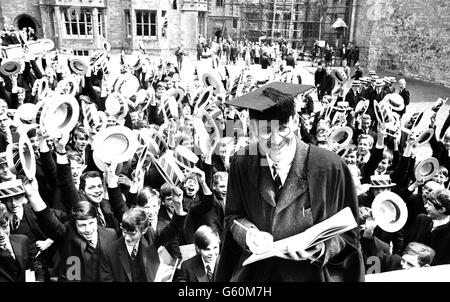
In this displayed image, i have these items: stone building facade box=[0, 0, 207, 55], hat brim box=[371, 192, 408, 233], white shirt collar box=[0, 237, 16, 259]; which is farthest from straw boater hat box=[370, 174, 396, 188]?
stone building facade box=[0, 0, 207, 55]

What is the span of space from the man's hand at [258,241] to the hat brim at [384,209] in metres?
1.75

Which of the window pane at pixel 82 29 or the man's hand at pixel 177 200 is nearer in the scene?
the man's hand at pixel 177 200

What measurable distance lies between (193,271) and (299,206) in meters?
1.39

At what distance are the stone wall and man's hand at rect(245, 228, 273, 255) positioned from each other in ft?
60.4

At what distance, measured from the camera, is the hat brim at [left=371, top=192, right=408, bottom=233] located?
139 inches

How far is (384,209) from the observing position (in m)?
3.62

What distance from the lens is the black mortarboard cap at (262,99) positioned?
221cm

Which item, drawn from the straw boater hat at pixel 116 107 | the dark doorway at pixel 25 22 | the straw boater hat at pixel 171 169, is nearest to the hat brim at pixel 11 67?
the straw boater hat at pixel 116 107

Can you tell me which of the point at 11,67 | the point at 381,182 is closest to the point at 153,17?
the point at 11,67

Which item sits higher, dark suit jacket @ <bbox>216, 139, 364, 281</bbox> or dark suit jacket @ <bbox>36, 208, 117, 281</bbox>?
dark suit jacket @ <bbox>216, 139, 364, 281</bbox>

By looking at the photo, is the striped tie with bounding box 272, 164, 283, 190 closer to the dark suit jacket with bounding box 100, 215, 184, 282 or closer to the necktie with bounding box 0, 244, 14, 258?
the dark suit jacket with bounding box 100, 215, 184, 282

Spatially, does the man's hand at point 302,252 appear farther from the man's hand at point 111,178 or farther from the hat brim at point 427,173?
the hat brim at point 427,173
